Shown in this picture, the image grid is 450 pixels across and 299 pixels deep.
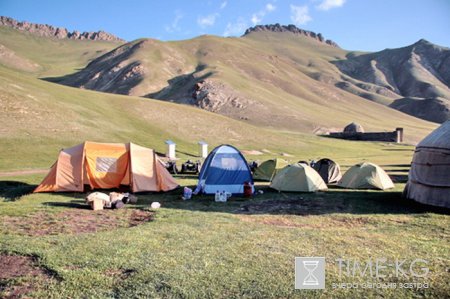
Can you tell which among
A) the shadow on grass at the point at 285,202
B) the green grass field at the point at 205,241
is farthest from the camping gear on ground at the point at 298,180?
the green grass field at the point at 205,241

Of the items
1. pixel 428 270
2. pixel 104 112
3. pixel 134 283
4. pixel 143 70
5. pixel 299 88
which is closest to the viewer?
pixel 134 283

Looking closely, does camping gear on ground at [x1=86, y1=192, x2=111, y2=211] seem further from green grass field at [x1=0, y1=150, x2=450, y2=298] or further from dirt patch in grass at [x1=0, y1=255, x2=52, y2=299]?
dirt patch in grass at [x1=0, y1=255, x2=52, y2=299]

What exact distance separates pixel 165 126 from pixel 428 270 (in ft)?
157

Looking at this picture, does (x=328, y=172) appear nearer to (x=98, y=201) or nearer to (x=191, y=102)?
(x=98, y=201)

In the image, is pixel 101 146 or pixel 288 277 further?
pixel 101 146

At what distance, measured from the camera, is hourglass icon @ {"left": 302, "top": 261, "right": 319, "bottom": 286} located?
6.88 m

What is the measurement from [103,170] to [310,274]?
13.2 m

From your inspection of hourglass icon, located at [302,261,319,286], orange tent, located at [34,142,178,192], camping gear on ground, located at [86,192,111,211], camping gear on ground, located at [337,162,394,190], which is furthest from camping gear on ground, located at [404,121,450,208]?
camping gear on ground, located at [86,192,111,211]

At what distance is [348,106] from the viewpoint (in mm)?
141875

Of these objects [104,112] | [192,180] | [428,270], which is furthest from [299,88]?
[428,270]

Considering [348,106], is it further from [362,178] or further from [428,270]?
[428,270]

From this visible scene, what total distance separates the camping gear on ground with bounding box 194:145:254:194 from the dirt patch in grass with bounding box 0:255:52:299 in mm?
10307

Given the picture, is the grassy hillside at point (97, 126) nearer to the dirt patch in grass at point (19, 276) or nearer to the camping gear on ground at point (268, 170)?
the camping gear on ground at point (268, 170)

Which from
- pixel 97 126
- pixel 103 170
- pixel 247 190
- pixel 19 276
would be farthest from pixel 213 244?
pixel 97 126
